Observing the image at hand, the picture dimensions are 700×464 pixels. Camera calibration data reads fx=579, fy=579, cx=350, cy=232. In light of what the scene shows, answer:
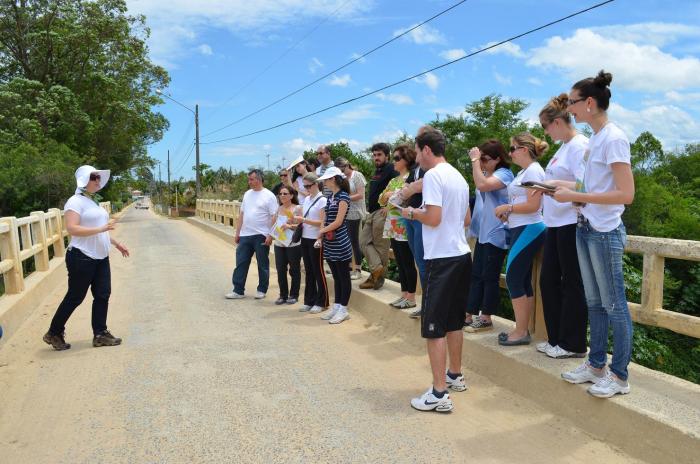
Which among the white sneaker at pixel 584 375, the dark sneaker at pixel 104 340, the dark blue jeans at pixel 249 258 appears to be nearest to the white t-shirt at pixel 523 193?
the white sneaker at pixel 584 375

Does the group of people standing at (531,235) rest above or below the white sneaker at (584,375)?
above

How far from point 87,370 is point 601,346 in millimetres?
4134

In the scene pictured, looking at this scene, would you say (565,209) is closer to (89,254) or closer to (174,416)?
(174,416)

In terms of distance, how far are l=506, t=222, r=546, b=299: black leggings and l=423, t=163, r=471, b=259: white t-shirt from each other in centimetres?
77

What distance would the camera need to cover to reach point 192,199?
55.3m

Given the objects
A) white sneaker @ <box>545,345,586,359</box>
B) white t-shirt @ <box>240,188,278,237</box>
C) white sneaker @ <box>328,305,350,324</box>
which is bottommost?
white sneaker @ <box>328,305,350,324</box>

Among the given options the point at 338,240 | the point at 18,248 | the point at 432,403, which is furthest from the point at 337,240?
the point at 18,248

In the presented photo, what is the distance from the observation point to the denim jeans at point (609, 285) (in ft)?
11.5

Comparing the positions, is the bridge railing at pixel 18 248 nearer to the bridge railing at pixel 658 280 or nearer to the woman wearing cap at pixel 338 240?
the woman wearing cap at pixel 338 240

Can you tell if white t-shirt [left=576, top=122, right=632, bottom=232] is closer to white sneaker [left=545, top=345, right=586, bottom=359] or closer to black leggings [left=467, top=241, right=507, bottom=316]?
white sneaker [left=545, top=345, right=586, bottom=359]

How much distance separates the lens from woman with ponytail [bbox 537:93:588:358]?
403cm

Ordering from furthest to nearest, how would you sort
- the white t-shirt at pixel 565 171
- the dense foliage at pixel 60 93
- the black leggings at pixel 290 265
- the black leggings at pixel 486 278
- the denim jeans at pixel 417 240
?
the dense foliage at pixel 60 93
the black leggings at pixel 290 265
the denim jeans at pixel 417 240
the black leggings at pixel 486 278
the white t-shirt at pixel 565 171

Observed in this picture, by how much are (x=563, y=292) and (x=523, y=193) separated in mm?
795

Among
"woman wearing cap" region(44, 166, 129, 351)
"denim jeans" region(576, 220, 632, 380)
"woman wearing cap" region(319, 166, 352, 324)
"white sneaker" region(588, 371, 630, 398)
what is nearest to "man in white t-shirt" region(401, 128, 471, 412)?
"denim jeans" region(576, 220, 632, 380)
